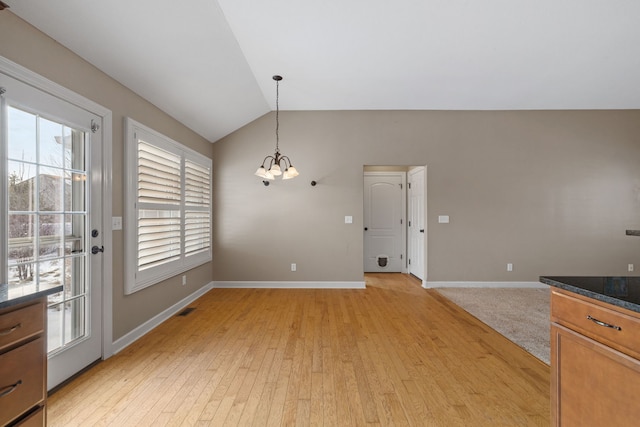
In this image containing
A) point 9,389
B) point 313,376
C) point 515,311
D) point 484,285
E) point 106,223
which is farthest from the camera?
point 484,285

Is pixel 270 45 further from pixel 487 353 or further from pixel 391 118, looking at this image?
pixel 487 353

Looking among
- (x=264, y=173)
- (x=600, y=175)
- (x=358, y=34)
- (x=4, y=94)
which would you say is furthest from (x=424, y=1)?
(x=600, y=175)

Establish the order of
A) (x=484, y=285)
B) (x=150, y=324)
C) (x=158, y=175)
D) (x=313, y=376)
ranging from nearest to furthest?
1. (x=313, y=376)
2. (x=150, y=324)
3. (x=158, y=175)
4. (x=484, y=285)

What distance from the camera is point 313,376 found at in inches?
83.4

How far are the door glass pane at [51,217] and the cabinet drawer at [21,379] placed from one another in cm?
67

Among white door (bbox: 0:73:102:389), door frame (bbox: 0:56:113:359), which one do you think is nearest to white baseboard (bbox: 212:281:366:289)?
door frame (bbox: 0:56:113:359)

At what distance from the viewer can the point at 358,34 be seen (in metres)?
2.75

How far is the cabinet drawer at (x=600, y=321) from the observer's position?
959mm

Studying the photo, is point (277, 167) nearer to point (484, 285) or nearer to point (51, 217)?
point (51, 217)

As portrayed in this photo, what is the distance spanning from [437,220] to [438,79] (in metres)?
2.18

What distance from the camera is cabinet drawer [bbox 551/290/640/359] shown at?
0.96 m

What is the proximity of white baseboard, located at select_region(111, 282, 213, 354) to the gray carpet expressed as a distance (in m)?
3.67

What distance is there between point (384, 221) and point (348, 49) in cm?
366

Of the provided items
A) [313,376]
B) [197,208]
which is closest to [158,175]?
[197,208]
